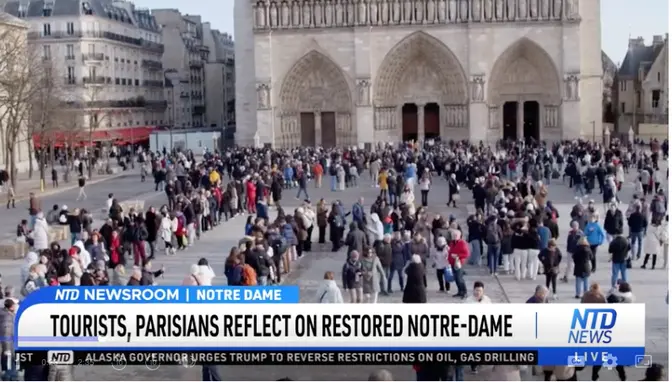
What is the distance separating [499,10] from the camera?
31.6m

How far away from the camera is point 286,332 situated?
700 cm

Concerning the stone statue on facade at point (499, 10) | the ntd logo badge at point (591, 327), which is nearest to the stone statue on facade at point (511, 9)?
the stone statue on facade at point (499, 10)

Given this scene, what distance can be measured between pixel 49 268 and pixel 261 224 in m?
3.12

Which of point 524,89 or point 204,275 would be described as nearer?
point 204,275

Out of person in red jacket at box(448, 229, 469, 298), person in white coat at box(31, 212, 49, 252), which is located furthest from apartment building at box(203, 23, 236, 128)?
person in red jacket at box(448, 229, 469, 298)

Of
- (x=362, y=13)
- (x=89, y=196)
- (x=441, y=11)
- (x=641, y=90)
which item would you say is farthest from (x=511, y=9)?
(x=89, y=196)

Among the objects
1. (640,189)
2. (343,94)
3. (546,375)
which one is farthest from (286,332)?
(343,94)

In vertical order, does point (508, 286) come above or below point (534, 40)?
below

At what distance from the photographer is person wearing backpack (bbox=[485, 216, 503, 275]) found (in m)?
12.0

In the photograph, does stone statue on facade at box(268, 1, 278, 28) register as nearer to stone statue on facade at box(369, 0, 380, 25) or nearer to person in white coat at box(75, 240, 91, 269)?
stone statue on facade at box(369, 0, 380, 25)

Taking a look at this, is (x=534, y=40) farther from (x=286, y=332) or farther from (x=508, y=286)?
(x=286, y=332)

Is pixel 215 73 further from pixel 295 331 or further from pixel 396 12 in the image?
pixel 396 12

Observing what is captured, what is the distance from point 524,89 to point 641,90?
28.2 ft

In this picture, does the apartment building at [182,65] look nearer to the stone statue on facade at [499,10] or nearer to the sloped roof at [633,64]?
the sloped roof at [633,64]
